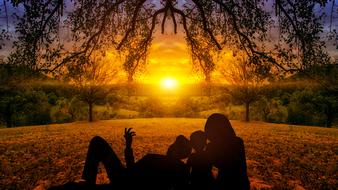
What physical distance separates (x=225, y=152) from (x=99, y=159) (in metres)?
2.04

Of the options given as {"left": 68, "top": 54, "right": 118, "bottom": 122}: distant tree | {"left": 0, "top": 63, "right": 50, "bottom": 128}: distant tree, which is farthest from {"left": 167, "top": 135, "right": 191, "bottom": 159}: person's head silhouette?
{"left": 0, "top": 63, "right": 50, "bottom": 128}: distant tree

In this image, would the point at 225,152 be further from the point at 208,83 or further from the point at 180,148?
the point at 208,83

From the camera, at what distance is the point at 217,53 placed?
14242mm

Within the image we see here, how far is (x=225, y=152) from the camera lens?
430cm

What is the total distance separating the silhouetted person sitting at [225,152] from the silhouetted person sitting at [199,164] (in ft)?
0.35

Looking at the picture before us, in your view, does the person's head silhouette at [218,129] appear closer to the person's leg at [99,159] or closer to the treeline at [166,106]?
the person's leg at [99,159]

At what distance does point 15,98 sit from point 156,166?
172 feet

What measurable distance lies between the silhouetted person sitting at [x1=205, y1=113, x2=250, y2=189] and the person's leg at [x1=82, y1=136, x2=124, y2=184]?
4.97ft

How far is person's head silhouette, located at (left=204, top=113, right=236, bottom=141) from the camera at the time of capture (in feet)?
13.7

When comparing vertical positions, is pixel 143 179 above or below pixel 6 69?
below

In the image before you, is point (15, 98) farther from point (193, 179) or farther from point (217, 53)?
point (193, 179)

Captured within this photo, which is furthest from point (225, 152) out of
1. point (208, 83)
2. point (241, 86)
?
point (241, 86)

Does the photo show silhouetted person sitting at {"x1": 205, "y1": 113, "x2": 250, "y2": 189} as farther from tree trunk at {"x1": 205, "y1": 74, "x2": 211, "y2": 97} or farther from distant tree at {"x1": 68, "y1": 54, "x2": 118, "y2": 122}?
distant tree at {"x1": 68, "y1": 54, "x2": 118, "y2": 122}

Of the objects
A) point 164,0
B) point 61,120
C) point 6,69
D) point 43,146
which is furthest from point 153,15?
point 61,120
